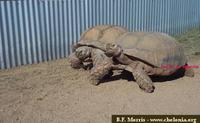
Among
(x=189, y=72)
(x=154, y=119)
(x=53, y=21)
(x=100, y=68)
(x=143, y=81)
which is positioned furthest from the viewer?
(x=53, y=21)

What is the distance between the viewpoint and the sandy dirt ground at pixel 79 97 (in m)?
5.45

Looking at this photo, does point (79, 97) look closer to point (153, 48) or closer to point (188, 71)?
point (153, 48)

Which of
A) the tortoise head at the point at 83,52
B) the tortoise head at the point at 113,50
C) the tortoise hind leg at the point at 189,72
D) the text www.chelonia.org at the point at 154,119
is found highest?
the tortoise head at the point at 113,50

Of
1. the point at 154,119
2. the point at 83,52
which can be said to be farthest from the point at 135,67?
the point at 154,119

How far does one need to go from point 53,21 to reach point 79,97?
10.1ft

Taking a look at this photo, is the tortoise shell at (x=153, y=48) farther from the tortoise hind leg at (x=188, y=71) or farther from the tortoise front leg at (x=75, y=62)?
the tortoise front leg at (x=75, y=62)

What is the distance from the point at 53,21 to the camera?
8.71m

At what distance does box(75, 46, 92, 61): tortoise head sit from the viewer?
7227mm

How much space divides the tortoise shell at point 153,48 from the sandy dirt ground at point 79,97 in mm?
485

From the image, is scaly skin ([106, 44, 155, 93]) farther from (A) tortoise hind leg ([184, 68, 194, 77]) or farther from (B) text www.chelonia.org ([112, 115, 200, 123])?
(A) tortoise hind leg ([184, 68, 194, 77])

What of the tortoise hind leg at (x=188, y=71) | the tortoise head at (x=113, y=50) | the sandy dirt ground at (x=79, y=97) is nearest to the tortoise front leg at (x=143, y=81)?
the sandy dirt ground at (x=79, y=97)

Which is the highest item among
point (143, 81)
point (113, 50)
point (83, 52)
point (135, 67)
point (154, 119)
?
point (113, 50)

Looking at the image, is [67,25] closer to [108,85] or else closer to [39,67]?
[39,67]

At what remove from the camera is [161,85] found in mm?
6887
